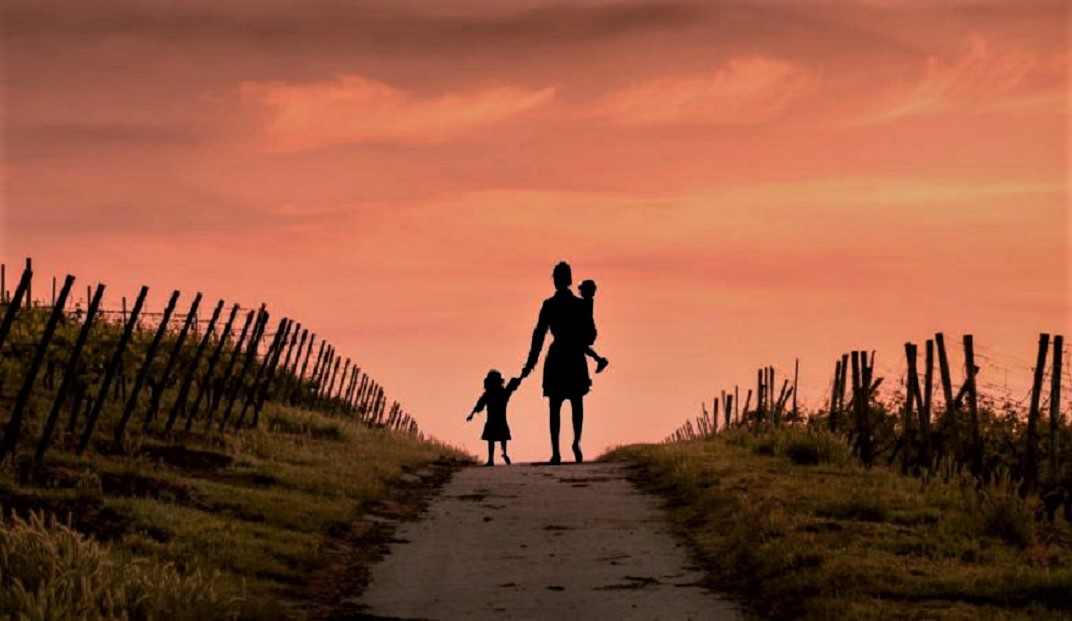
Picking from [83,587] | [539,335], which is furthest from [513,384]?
[83,587]

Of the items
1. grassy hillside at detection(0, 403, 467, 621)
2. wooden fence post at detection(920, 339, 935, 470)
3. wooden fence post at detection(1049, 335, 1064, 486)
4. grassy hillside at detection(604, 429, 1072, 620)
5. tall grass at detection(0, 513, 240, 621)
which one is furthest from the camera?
wooden fence post at detection(920, 339, 935, 470)

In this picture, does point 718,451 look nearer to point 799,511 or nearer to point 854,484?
point 854,484

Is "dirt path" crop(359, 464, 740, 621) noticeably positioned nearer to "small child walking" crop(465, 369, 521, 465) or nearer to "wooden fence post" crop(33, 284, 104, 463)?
"wooden fence post" crop(33, 284, 104, 463)

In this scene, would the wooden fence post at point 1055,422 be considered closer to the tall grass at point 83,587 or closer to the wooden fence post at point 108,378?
the tall grass at point 83,587

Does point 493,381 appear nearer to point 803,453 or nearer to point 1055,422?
point 803,453

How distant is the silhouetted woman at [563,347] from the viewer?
76.6ft

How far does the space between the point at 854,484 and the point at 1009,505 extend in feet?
11.1

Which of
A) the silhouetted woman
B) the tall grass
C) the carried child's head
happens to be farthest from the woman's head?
the tall grass

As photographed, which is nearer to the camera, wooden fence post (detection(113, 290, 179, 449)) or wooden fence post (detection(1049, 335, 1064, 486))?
wooden fence post (detection(1049, 335, 1064, 486))

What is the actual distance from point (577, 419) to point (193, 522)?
915 centimetres

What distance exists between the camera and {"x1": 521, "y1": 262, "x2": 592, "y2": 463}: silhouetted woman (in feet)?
76.6

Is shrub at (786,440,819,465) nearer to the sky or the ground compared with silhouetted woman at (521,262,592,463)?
nearer to the ground

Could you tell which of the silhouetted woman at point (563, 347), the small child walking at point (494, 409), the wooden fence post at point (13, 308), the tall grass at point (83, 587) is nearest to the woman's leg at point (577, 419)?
the silhouetted woman at point (563, 347)

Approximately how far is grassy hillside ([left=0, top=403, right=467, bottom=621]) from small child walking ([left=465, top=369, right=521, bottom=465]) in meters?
1.75
